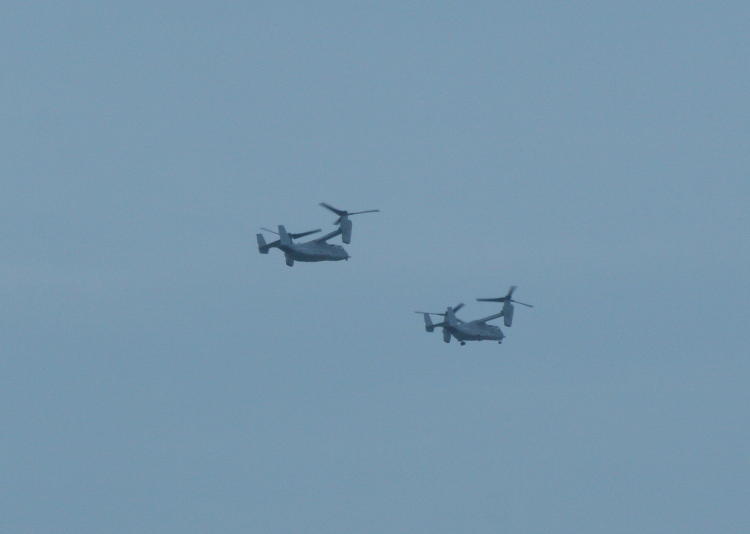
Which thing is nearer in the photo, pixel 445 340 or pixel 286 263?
pixel 286 263

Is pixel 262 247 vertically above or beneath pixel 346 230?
beneath

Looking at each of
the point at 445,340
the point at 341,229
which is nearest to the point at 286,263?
the point at 341,229

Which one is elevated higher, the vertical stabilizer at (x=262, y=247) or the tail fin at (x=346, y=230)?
the tail fin at (x=346, y=230)

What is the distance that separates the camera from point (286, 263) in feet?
576

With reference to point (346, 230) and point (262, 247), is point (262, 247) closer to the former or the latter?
point (262, 247)

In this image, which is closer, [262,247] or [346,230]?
[262,247]

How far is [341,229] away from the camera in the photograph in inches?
7195

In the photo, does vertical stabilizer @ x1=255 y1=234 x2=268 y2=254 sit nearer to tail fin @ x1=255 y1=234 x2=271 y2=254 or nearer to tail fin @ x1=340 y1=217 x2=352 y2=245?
tail fin @ x1=255 y1=234 x2=271 y2=254

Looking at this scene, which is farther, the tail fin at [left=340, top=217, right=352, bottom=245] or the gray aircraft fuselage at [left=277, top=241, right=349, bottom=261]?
the tail fin at [left=340, top=217, right=352, bottom=245]

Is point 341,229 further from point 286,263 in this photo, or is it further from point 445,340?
point 445,340

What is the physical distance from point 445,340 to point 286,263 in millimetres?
29176

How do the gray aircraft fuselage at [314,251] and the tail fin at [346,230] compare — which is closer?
the gray aircraft fuselage at [314,251]

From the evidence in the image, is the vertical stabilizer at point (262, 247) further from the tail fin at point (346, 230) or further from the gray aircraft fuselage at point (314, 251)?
the tail fin at point (346, 230)

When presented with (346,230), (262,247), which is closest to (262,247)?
(262,247)
